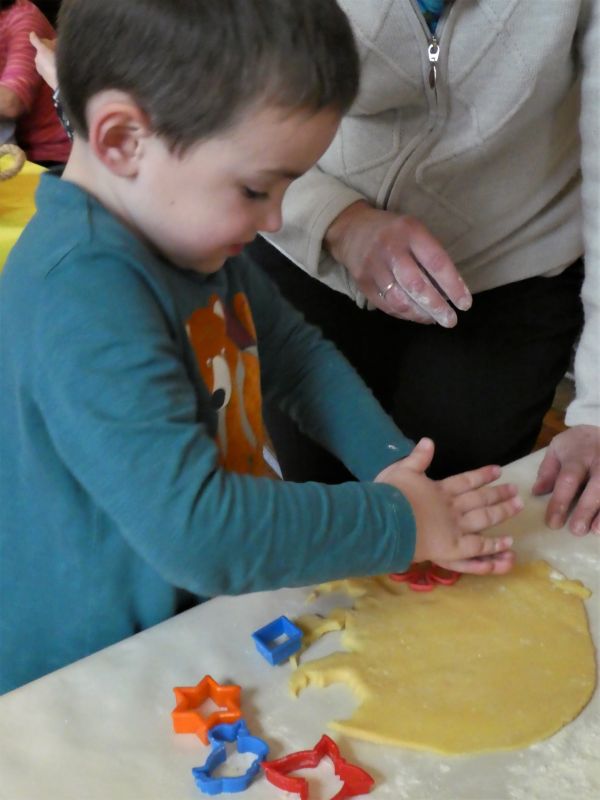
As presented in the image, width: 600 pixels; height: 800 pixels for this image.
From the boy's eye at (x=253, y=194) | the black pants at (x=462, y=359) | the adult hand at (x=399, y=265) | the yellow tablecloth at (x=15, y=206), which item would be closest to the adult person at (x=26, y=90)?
the yellow tablecloth at (x=15, y=206)

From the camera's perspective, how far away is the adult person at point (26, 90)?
2.24 meters

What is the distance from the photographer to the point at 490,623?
2.16 feet

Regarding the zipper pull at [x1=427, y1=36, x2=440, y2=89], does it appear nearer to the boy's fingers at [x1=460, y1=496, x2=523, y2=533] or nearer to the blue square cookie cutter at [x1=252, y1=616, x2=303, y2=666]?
the boy's fingers at [x1=460, y1=496, x2=523, y2=533]

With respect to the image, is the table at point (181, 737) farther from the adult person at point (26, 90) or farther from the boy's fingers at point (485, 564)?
the adult person at point (26, 90)

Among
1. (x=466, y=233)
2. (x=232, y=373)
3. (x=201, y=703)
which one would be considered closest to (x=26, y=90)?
(x=466, y=233)

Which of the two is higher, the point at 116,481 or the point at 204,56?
the point at 204,56

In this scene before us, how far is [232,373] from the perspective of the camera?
28.6 inches

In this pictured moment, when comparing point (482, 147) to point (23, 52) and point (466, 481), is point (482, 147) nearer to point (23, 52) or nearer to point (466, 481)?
point (466, 481)

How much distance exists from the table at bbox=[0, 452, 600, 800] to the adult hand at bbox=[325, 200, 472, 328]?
35 cm

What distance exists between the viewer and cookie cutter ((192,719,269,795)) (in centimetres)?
51

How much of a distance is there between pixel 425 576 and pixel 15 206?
43.9 inches

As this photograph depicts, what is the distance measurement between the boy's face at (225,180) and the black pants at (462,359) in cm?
44

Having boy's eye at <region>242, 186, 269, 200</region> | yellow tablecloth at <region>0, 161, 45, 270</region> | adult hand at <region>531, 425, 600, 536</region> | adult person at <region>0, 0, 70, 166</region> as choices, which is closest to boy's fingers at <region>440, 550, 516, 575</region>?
adult hand at <region>531, 425, 600, 536</region>

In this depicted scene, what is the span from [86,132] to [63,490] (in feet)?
0.83
